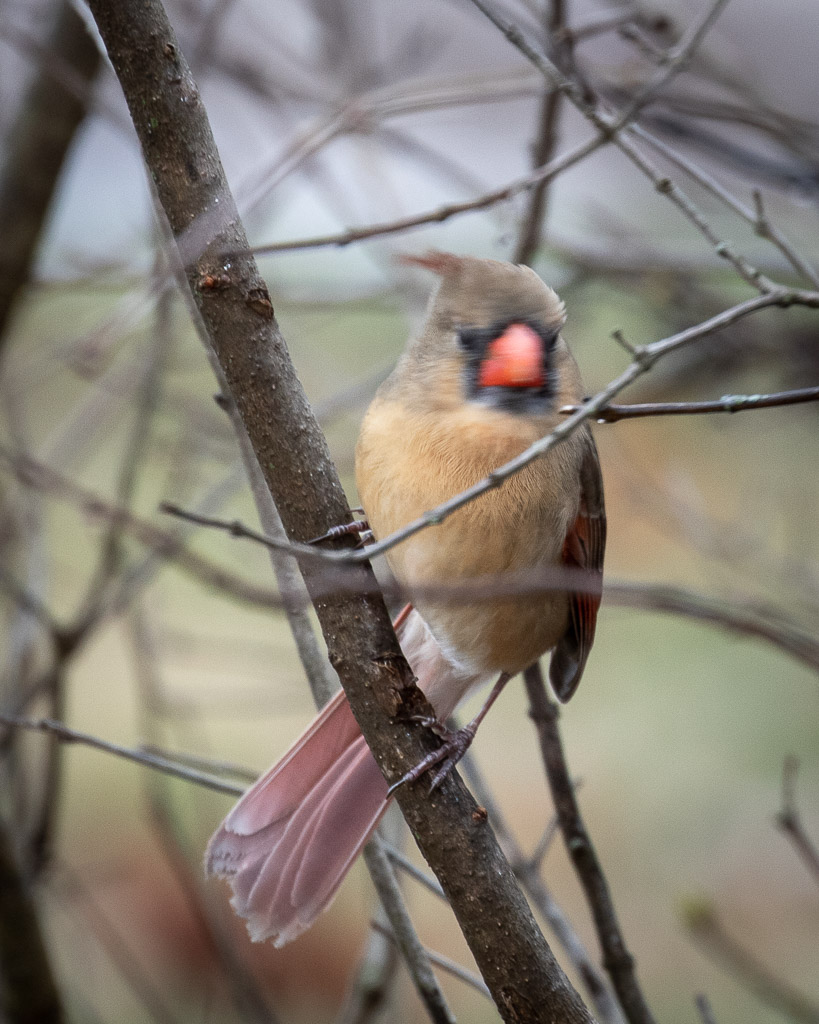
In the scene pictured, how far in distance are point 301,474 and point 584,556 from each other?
30.4 inches

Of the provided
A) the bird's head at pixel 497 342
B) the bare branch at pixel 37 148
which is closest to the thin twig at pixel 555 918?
the bird's head at pixel 497 342

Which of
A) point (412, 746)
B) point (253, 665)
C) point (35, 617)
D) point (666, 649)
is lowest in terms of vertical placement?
point (412, 746)

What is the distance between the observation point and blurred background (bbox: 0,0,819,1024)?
2412 millimetres

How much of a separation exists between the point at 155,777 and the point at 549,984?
6.03 feet

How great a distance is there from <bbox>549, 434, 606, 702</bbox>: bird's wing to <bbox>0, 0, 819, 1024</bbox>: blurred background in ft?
0.52

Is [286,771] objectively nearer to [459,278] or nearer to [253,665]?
[459,278]

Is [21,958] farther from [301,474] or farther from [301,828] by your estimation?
[301,474]

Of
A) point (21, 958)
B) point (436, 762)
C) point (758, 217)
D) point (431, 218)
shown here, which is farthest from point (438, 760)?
point (21, 958)

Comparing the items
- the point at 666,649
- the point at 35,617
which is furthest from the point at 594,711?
the point at 35,617

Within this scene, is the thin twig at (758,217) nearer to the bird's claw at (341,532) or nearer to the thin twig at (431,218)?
the thin twig at (431,218)

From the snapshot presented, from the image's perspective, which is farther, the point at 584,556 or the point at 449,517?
the point at 584,556

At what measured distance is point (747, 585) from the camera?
4.82 meters

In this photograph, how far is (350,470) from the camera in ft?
10.9

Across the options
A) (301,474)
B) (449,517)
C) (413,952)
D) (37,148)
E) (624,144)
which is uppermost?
(37,148)
